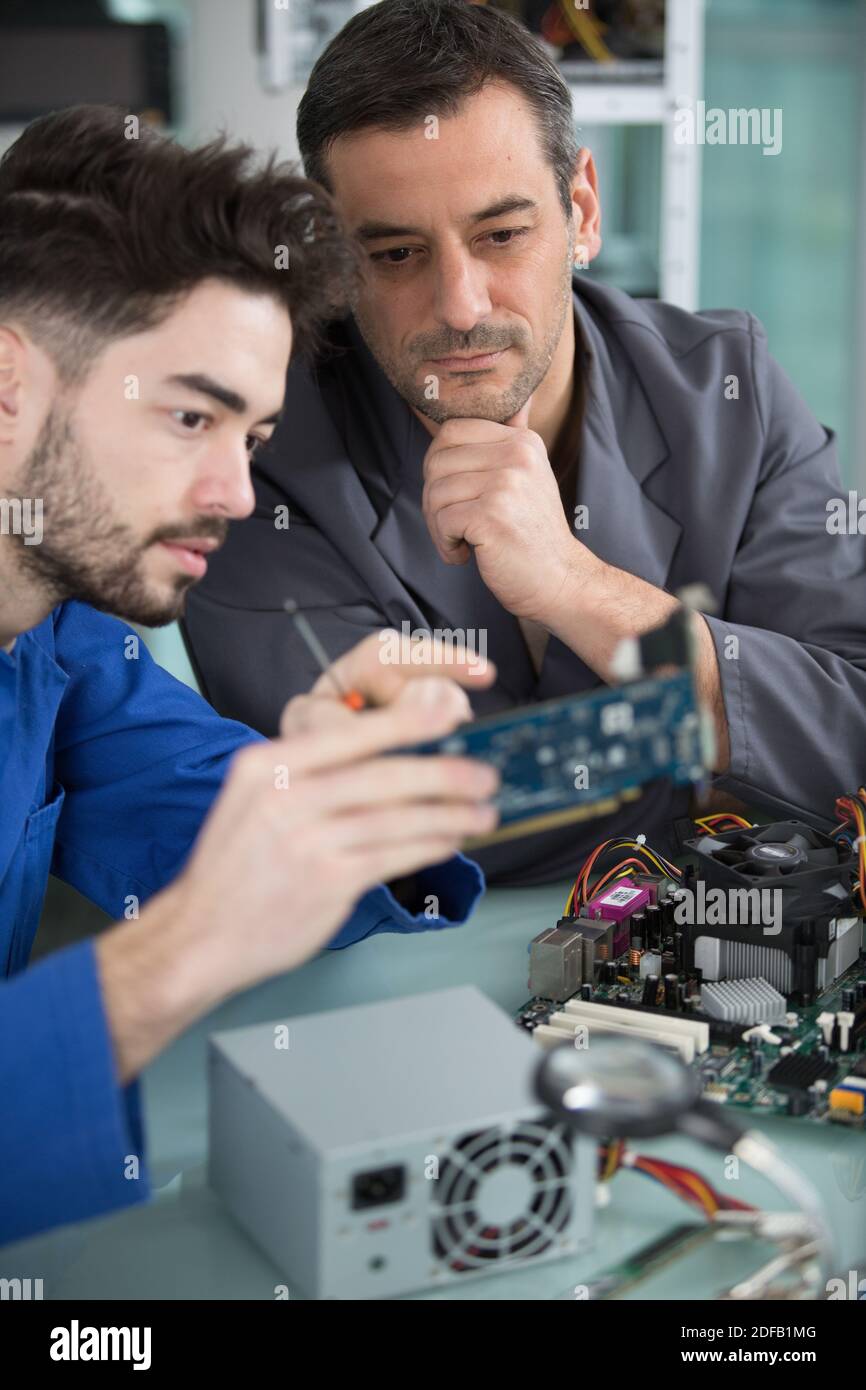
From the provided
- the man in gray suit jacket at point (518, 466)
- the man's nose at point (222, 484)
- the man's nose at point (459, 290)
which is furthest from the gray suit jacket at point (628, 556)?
the man's nose at point (222, 484)

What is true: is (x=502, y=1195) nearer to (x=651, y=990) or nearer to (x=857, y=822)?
(x=651, y=990)

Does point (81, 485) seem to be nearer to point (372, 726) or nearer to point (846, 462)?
point (372, 726)

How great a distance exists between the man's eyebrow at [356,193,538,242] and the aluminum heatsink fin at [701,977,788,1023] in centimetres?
86

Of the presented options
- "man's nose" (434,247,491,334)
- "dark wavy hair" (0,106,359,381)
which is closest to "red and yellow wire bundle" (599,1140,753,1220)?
"dark wavy hair" (0,106,359,381)

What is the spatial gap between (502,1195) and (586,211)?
133 cm

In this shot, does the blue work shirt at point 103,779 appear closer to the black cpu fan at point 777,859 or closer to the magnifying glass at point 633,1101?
the black cpu fan at point 777,859

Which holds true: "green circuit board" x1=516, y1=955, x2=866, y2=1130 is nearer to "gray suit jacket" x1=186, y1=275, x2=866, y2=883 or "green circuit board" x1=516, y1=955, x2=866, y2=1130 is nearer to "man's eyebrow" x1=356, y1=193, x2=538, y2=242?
"gray suit jacket" x1=186, y1=275, x2=866, y2=883

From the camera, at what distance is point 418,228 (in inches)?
62.0

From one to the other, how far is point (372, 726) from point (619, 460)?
1075mm

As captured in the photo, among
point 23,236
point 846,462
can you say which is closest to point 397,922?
point 23,236

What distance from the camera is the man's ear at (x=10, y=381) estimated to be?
46.5 inches

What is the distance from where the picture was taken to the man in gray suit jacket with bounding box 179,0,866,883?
1.58 meters

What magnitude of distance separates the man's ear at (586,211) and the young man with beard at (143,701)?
547 mm

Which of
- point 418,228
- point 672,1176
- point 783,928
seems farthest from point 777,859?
point 418,228
